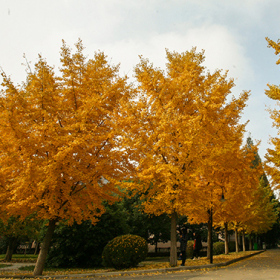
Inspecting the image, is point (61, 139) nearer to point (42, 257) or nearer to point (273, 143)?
point (42, 257)

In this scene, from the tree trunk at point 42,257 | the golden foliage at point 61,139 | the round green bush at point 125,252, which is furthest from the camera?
the round green bush at point 125,252

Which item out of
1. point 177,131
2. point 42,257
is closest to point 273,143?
point 177,131

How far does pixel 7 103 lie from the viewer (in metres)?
8.95

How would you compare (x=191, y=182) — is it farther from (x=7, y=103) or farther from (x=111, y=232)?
(x=111, y=232)

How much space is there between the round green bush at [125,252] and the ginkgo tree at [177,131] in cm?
147

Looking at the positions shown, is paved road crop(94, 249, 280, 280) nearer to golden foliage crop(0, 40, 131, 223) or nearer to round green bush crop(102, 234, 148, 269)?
round green bush crop(102, 234, 148, 269)

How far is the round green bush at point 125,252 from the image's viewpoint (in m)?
10.8

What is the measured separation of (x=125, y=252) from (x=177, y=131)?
5.53 m

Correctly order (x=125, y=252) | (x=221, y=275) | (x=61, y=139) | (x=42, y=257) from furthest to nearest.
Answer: (x=125, y=252), (x=42, y=257), (x=61, y=139), (x=221, y=275)

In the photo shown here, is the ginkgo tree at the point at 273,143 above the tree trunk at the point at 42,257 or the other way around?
above

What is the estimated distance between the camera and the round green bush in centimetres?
1082

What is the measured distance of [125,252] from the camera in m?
10.8

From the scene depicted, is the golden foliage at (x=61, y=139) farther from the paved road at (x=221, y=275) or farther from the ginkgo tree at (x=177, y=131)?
the paved road at (x=221, y=275)

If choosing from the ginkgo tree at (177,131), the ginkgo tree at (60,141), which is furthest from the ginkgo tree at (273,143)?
the ginkgo tree at (60,141)
